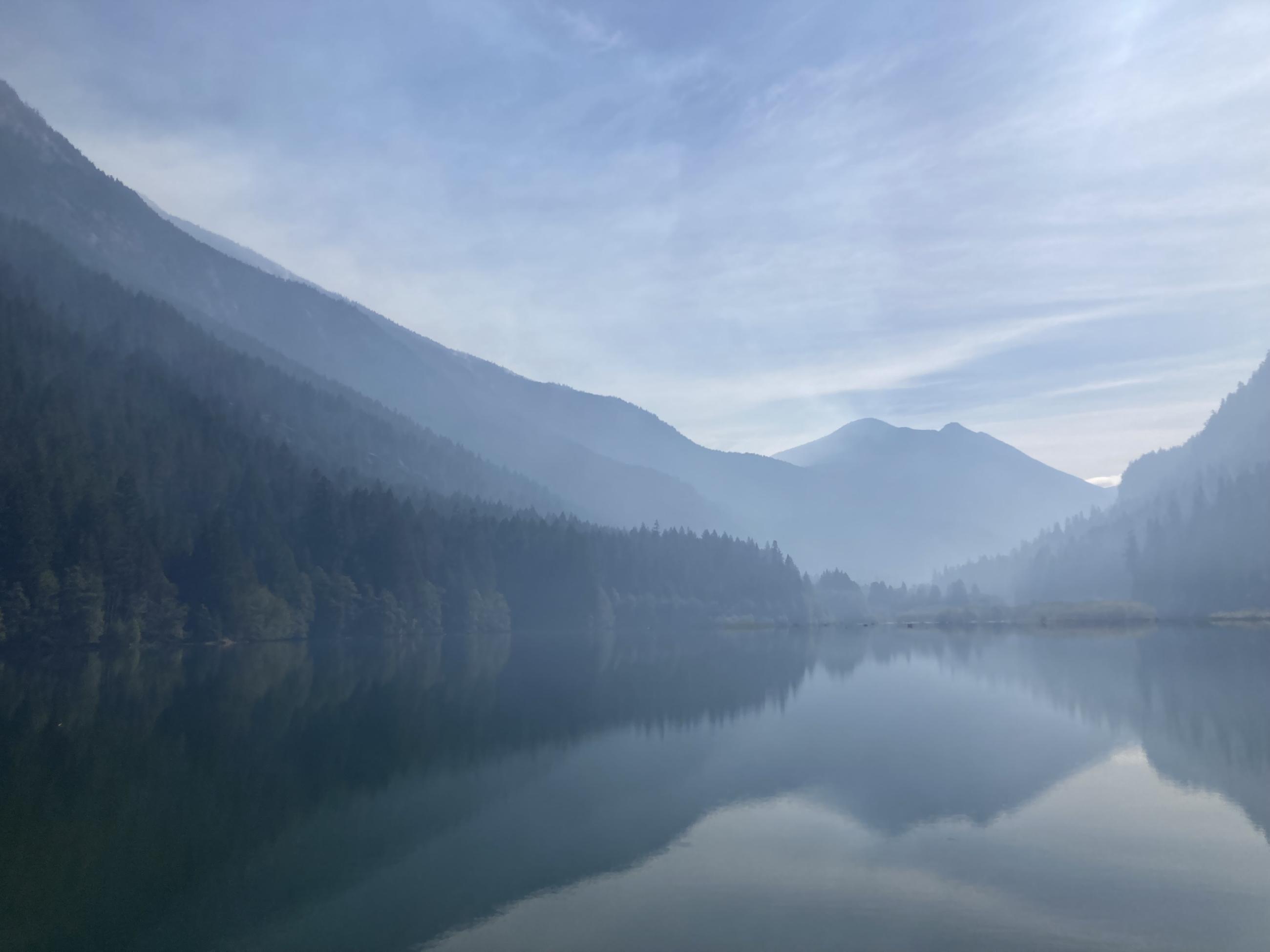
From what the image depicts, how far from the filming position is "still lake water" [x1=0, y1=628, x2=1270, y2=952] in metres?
23.3

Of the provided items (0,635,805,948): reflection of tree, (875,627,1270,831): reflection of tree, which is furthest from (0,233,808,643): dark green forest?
(875,627,1270,831): reflection of tree

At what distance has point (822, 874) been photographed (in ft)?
90.7

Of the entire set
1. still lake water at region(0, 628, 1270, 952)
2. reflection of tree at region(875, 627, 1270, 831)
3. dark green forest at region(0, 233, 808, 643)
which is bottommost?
still lake water at region(0, 628, 1270, 952)

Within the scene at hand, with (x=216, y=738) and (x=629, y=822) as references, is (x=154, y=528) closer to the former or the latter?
(x=216, y=738)

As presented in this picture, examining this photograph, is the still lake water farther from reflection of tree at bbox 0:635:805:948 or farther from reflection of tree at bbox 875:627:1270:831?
reflection of tree at bbox 875:627:1270:831

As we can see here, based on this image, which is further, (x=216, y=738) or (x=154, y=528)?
(x=154, y=528)

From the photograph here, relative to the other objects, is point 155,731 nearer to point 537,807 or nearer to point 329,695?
point 329,695

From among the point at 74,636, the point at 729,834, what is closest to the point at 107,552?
the point at 74,636

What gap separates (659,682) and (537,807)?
5606 centimetres

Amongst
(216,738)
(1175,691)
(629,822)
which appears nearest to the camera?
(629,822)

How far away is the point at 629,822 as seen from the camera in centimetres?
3416

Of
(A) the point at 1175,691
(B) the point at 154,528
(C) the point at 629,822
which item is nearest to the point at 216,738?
(C) the point at 629,822

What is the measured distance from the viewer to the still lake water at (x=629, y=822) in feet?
76.4

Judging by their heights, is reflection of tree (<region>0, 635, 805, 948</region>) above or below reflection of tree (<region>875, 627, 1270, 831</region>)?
below
